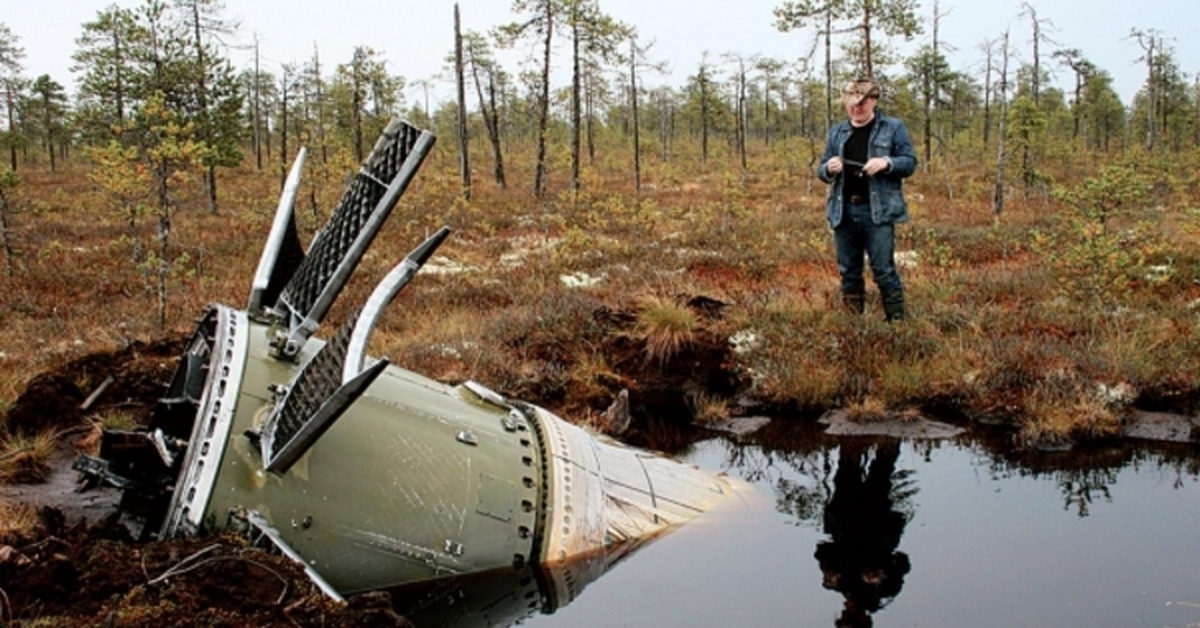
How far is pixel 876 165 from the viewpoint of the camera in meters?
7.18

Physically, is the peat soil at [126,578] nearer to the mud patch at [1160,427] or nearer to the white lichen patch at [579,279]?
the mud patch at [1160,427]

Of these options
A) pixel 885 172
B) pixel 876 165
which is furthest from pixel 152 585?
pixel 885 172

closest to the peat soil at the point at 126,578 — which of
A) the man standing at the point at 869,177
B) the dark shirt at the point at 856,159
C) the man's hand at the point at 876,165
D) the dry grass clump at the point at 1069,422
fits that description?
the dry grass clump at the point at 1069,422

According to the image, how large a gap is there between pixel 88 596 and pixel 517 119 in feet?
203

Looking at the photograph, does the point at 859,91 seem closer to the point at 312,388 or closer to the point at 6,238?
the point at 312,388

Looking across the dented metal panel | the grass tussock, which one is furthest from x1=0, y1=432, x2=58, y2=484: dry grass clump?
the dented metal panel

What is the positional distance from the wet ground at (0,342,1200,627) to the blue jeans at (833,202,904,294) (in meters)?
1.89

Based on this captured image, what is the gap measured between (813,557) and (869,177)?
4.04 meters

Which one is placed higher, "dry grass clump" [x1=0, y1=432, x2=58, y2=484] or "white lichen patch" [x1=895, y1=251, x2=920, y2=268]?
"white lichen patch" [x1=895, y1=251, x2=920, y2=268]

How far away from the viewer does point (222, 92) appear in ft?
89.6

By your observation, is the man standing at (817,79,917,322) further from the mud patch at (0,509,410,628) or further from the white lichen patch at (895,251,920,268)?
the white lichen patch at (895,251,920,268)

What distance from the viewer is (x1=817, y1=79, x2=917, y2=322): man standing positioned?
742 cm

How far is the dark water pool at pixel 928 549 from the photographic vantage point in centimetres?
385

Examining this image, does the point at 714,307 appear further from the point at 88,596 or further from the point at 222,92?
the point at 222,92
